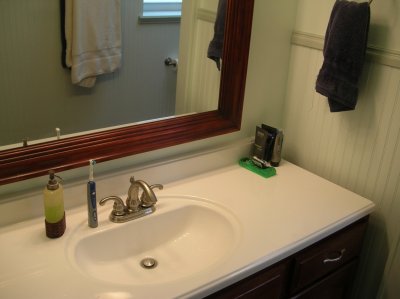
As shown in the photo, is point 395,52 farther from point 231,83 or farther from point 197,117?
point 197,117

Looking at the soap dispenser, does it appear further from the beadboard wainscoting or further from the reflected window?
the beadboard wainscoting

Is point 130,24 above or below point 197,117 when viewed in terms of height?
above

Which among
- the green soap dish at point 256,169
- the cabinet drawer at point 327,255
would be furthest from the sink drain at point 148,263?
the green soap dish at point 256,169

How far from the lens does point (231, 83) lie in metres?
1.62

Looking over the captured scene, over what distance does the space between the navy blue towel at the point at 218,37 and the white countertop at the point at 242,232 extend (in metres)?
0.43

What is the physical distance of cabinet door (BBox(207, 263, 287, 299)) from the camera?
1164 millimetres

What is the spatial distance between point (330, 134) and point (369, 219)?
0.35 meters

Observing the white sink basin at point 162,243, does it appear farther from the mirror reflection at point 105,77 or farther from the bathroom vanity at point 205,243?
the mirror reflection at point 105,77

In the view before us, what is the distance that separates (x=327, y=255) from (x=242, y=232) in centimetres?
35

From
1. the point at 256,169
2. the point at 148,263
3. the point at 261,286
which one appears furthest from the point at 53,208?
the point at 256,169

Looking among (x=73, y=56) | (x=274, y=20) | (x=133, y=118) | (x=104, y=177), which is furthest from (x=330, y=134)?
(x=73, y=56)

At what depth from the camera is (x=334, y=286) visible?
158 cm

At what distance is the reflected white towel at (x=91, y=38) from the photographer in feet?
4.01

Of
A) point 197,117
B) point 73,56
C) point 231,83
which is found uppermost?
point 73,56
